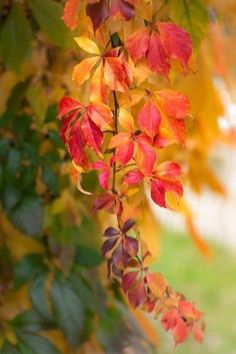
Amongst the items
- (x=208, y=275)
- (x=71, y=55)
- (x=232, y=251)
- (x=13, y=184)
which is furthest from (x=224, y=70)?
(x=232, y=251)

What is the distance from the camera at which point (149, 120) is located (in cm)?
92

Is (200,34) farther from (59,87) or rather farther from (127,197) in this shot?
(59,87)

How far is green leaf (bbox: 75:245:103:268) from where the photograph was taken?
148 centimetres

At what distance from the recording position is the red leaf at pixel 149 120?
91cm

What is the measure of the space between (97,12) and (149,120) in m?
0.12

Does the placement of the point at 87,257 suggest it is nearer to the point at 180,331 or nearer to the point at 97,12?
the point at 180,331

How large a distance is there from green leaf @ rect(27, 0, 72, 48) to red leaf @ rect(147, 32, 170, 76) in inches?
16.5

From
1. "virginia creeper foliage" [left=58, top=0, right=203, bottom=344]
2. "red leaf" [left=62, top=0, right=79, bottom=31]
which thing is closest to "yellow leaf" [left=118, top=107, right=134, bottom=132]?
"virginia creeper foliage" [left=58, top=0, right=203, bottom=344]

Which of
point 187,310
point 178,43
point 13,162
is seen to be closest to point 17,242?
point 13,162

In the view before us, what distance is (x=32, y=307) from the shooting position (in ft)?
4.79

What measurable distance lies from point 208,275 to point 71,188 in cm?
345

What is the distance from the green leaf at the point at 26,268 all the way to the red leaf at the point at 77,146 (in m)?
0.58

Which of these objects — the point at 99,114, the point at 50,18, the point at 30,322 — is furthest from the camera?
the point at 30,322

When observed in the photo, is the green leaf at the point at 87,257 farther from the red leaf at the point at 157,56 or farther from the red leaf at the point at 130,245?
the red leaf at the point at 157,56
